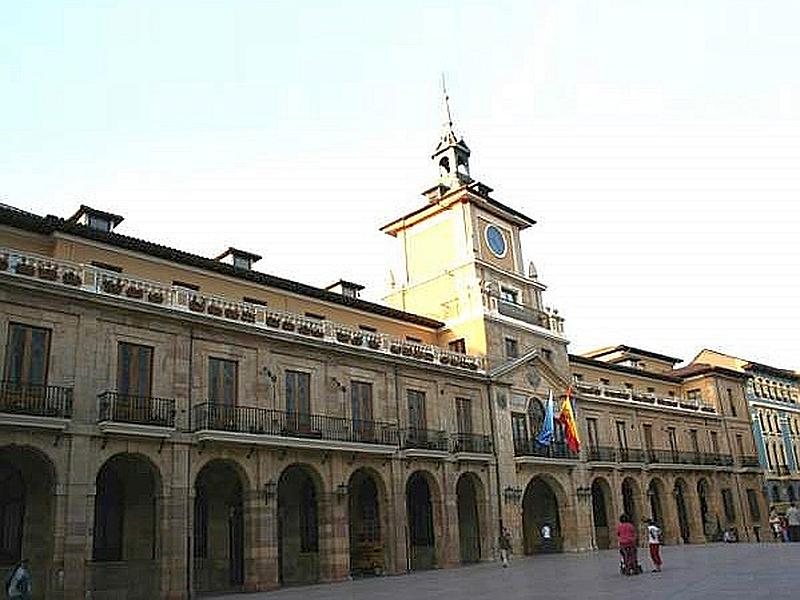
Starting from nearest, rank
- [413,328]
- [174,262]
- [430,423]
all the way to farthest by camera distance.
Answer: [174,262], [430,423], [413,328]

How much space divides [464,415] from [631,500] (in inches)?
672

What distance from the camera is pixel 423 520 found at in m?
36.0

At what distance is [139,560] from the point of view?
24672mm

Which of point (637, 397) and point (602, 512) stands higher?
point (637, 397)

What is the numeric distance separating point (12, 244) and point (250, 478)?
36.9 feet

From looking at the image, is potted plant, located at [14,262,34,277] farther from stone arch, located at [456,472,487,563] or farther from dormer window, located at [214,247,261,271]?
stone arch, located at [456,472,487,563]

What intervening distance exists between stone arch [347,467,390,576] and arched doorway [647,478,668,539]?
2342 centimetres

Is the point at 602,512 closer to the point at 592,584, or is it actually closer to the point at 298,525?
the point at 298,525

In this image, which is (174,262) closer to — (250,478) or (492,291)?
(250,478)

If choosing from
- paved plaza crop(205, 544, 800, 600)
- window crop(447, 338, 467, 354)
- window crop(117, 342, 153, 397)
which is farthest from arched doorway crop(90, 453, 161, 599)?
window crop(447, 338, 467, 354)

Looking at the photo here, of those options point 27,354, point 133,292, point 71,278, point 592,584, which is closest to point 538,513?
point 592,584

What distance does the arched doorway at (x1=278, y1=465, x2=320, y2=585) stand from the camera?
30047mm

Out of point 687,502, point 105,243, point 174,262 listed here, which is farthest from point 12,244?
point 687,502

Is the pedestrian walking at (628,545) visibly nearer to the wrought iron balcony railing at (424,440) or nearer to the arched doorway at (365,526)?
the arched doorway at (365,526)
